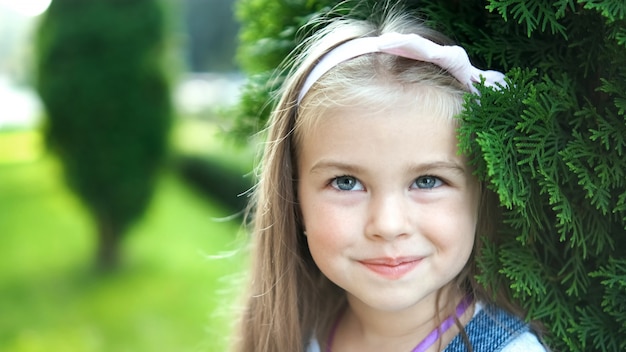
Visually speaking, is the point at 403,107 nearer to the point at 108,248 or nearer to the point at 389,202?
the point at 389,202

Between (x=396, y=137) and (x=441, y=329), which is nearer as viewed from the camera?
(x=396, y=137)

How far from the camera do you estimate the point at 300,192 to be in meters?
1.48

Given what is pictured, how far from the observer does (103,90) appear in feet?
15.9

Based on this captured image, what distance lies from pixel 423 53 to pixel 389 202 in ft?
0.92

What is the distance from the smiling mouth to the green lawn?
1.97m

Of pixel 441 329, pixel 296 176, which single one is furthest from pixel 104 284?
pixel 441 329

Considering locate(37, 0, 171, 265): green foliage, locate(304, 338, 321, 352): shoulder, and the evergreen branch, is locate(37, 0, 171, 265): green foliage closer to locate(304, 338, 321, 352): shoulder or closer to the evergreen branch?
locate(304, 338, 321, 352): shoulder

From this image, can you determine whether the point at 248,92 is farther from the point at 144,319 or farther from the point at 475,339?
the point at 144,319

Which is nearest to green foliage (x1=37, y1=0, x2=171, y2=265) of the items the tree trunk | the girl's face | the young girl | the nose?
the tree trunk

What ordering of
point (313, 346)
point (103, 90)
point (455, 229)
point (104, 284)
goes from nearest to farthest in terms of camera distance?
point (455, 229) < point (313, 346) < point (103, 90) < point (104, 284)

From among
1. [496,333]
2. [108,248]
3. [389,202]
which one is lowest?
[496,333]

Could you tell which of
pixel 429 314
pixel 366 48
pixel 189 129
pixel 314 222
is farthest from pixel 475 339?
pixel 189 129

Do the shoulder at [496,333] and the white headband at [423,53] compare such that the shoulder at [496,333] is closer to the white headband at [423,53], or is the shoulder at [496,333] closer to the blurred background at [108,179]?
the white headband at [423,53]

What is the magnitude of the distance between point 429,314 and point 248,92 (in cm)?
75
